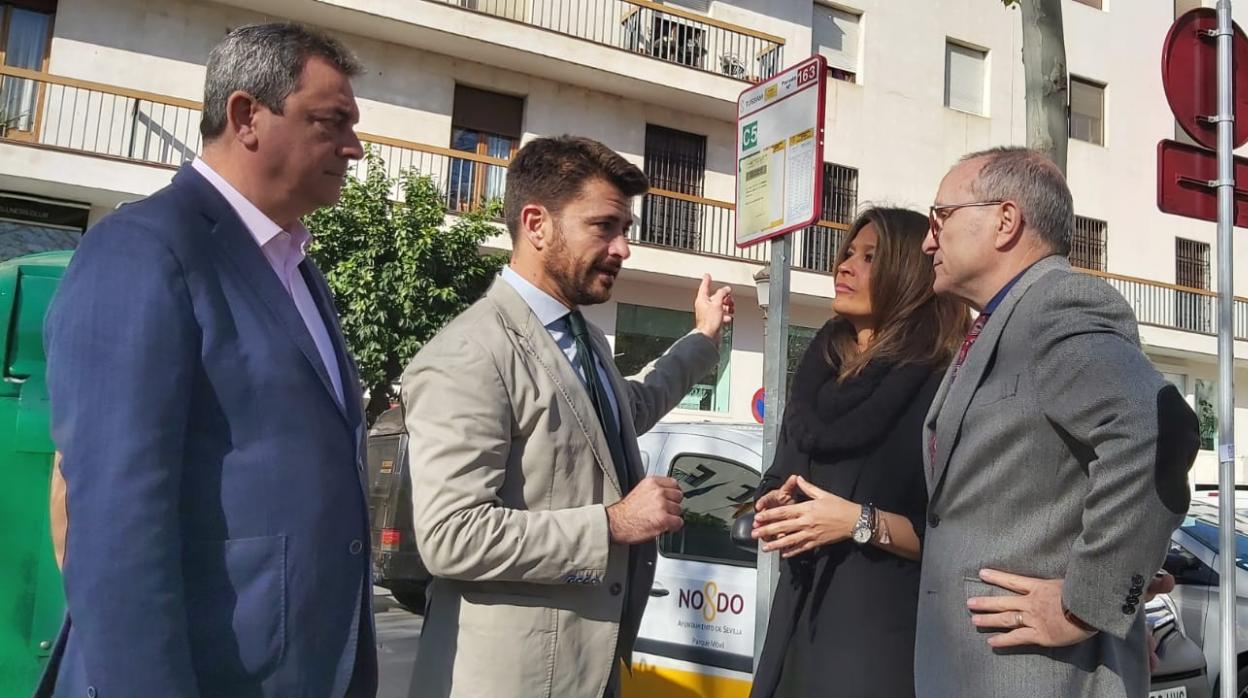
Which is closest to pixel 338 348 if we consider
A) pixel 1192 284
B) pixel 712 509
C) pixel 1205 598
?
pixel 712 509

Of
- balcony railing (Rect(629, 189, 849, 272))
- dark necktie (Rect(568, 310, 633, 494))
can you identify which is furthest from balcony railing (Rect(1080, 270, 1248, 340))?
dark necktie (Rect(568, 310, 633, 494))

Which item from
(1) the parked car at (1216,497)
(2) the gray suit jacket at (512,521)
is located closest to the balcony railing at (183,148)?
(1) the parked car at (1216,497)

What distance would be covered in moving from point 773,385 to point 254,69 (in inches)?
68.5

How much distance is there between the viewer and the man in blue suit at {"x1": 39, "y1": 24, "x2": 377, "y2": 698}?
4.27 ft

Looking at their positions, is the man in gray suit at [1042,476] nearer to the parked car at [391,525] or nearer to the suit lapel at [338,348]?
the suit lapel at [338,348]

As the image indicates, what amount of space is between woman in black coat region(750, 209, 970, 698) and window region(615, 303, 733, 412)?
14007mm

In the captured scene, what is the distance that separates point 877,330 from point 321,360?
58.4 inches

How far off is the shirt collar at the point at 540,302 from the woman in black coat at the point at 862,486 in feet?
2.13

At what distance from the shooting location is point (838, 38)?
19.1 meters

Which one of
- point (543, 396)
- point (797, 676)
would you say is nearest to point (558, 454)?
point (543, 396)

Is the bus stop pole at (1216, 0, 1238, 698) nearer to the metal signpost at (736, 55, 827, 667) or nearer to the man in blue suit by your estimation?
the metal signpost at (736, 55, 827, 667)

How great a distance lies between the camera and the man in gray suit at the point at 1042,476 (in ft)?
5.27

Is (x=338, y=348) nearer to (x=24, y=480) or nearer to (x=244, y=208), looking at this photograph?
(x=244, y=208)

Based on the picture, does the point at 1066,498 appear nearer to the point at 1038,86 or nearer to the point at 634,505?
the point at 634,505
